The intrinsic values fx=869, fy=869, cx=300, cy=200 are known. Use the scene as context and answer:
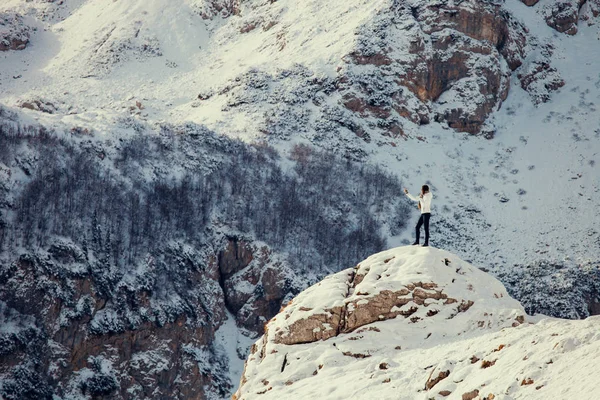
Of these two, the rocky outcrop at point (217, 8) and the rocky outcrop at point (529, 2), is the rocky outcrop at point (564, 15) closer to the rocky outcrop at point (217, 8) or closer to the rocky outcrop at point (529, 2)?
the rocky outcrop at point (529, 2)

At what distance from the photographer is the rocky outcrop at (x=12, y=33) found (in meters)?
139

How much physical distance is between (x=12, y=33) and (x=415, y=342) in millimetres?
131221

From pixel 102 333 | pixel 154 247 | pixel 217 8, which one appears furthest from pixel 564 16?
pixel 102 333

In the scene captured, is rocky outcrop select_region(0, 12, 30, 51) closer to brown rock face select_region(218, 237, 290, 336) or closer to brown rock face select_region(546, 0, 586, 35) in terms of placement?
brown rock face select_region(218, 237, 290, 336)

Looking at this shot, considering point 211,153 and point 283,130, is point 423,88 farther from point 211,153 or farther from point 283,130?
point 211,153

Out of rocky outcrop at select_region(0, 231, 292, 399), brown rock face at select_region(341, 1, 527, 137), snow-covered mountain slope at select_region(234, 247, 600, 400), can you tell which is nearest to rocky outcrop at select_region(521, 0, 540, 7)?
brown rock face at select_region(341, 1, 527, 137)

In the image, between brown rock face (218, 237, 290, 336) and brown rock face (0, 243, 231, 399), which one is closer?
brown rock face (0, 243, 231, 399)

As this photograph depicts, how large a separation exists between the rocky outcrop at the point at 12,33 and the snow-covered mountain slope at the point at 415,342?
123608 mm

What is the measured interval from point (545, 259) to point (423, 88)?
1326 inches

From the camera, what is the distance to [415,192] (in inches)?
3691

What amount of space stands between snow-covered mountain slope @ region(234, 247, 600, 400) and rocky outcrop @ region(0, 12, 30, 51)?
123608 mm

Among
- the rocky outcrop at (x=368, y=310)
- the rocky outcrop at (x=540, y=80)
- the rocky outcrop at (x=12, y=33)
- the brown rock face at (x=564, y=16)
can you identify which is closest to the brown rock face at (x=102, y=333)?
the rocky outcrop at (x=368, y=310)

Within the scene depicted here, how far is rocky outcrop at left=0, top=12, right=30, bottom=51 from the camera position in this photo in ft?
457

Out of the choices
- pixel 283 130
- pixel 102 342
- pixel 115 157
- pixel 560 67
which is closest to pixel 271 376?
pixel 102 342
